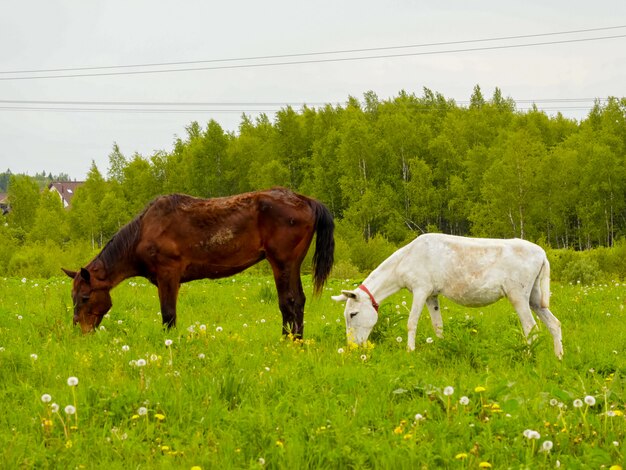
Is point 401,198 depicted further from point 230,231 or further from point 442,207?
point 230,231

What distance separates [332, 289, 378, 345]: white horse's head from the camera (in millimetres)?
8555

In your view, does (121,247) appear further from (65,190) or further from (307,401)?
(65,190)

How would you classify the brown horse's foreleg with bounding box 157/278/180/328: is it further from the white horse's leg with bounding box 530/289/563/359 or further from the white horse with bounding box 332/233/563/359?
the white horse's leg with bounding box 530/289/563/359

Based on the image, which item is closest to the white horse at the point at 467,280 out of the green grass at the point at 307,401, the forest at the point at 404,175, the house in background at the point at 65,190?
the green grass at the point at 307,401

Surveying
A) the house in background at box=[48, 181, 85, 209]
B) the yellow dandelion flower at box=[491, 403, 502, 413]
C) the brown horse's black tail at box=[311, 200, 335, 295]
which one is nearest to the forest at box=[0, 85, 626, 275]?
the brown horse's black tail at box=[311, 200, 335, 295]

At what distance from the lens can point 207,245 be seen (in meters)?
9.58

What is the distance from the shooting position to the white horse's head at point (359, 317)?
855cm

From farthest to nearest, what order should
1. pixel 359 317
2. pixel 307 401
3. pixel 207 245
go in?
1. pixel 207 245
2. pixel 359 317
3. pixel 307 401

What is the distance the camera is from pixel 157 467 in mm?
4340

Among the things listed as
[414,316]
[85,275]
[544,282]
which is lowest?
[414,316]

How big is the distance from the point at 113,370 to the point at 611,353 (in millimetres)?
6365

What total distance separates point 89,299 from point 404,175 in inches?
2606

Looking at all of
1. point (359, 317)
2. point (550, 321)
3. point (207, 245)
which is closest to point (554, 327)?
point (550, 321)

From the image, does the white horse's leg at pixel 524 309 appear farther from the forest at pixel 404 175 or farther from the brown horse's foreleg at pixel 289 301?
the forest at pixel 404 175
